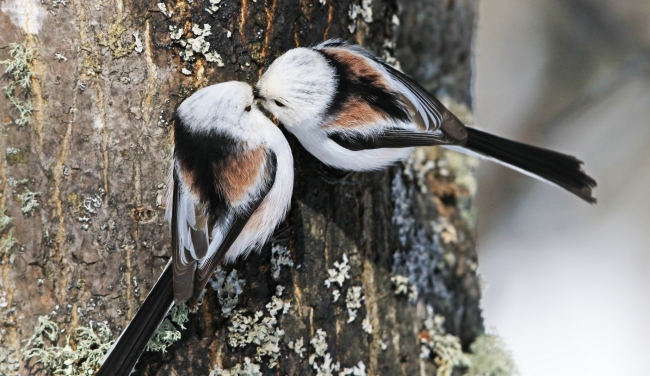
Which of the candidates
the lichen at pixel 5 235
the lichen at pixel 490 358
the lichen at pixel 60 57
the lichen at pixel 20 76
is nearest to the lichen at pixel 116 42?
the lichen at pixel 60 57

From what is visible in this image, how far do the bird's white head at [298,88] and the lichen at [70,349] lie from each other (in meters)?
0.89

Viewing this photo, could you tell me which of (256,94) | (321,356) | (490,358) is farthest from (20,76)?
(490,358)

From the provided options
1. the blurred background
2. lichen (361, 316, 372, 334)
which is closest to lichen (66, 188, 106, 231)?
lichen (361, 316, 372, 334)

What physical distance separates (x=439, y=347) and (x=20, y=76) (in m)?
1.92

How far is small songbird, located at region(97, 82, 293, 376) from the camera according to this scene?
1708 millimetres

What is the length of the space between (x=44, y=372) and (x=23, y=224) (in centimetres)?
46

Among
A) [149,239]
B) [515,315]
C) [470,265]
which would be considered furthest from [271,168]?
[515,315]

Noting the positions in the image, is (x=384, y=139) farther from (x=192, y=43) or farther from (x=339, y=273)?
(x=192, y=43)

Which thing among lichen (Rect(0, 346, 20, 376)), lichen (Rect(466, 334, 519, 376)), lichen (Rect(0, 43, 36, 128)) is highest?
lichen (Rect(0, 43, 36, 128))

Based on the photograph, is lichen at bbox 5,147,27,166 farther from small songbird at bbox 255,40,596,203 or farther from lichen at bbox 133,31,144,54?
small songbird at bbox 255,40,596,203

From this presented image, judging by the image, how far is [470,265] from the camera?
275cm

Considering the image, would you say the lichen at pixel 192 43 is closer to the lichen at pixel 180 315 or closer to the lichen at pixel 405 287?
the lichen at pixel 180 315

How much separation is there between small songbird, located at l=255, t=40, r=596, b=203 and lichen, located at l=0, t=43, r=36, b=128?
70cm

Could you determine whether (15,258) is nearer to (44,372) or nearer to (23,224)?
(23,224)
